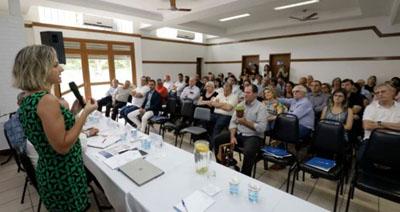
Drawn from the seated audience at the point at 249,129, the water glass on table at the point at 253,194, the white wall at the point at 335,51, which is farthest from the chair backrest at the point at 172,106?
the white wall at the point at 335,51

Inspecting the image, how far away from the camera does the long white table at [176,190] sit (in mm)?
1184

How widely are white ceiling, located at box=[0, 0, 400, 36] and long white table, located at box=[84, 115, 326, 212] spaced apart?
443 cm

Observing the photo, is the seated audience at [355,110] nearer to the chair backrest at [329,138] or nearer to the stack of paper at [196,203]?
the chair backrest at [329,138]

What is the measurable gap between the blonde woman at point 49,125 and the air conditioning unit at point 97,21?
270 inches

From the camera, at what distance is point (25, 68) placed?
40.6 inches

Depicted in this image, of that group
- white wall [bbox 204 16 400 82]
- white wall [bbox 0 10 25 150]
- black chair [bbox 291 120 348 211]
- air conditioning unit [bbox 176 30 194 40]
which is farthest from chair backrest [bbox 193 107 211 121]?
air conditioning unit [bbox 176 30 194 40]

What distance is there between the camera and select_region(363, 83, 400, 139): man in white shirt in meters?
2.43

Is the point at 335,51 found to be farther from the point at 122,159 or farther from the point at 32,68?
the point at 32,68

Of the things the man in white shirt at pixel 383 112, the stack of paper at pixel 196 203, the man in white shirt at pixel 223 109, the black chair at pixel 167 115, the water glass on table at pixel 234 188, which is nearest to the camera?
the stack of paper at pixel 196 203

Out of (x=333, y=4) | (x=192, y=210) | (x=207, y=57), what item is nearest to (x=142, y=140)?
(x=192, y=210)

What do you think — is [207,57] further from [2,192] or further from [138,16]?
[2,192]

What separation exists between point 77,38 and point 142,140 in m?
6.27

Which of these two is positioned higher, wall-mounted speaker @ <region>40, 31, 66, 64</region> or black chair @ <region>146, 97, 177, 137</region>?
wall-mounted speaker @ <region>40, 31, 66, 64</region>

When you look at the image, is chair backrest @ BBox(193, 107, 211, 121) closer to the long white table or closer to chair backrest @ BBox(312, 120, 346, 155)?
chair backrest @ BBox(312, 120, 346, 155)
